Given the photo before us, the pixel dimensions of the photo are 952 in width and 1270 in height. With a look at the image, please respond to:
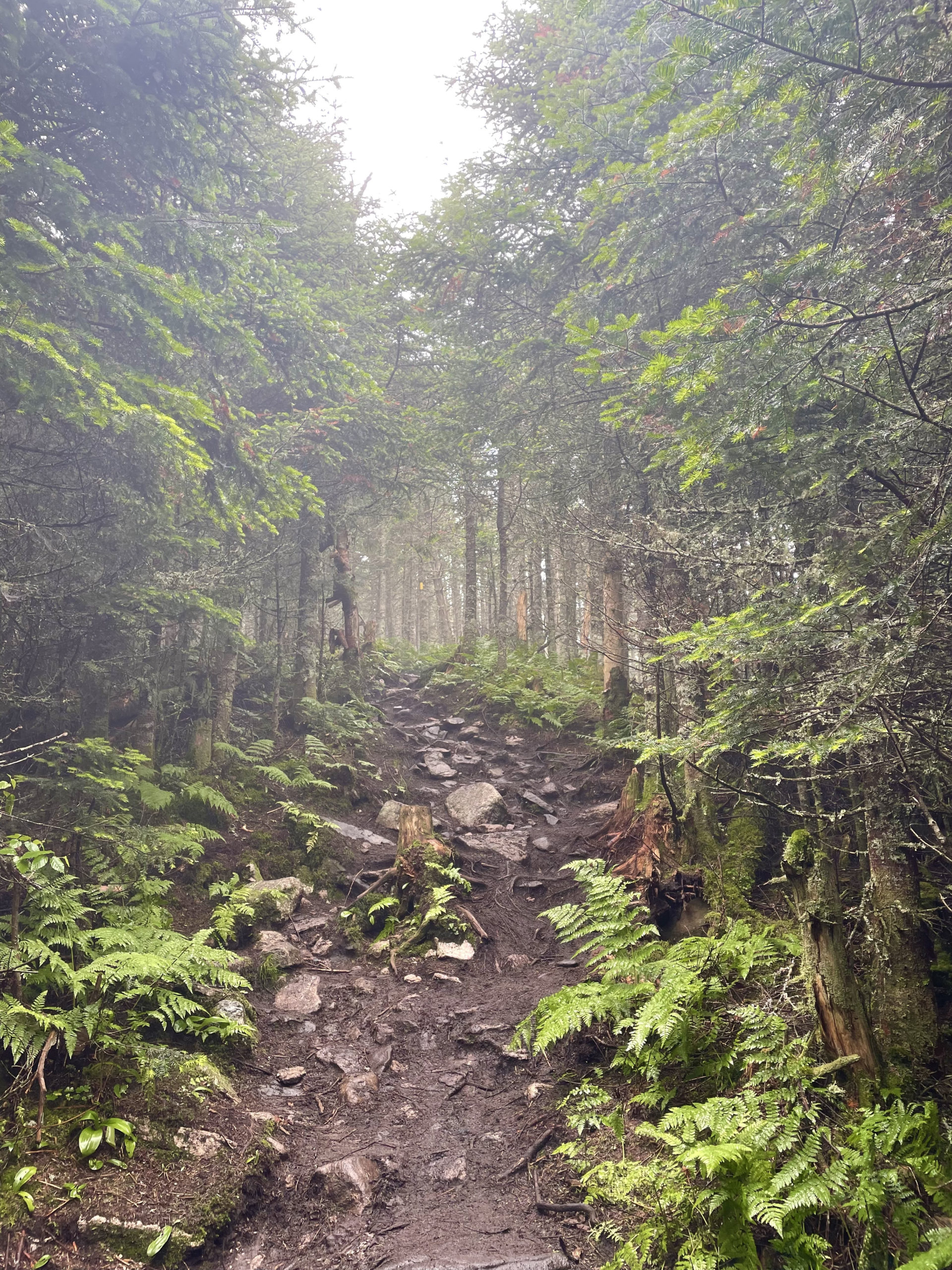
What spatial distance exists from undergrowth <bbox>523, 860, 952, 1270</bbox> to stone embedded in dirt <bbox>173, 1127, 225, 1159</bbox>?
220 centimetres

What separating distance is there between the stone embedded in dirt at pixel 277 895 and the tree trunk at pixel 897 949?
6349mm

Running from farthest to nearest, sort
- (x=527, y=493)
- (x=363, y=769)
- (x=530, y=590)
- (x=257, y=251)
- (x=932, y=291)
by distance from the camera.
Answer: (x=530, y=590) < (x=527, y=493) < (x=363, y=769) < (x=257, y=251) < (x=932, y=291)

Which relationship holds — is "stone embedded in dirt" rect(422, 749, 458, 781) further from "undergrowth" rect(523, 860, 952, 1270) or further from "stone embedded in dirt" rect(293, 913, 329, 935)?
"undergrowth" rect(523, 860, 952, 1270)

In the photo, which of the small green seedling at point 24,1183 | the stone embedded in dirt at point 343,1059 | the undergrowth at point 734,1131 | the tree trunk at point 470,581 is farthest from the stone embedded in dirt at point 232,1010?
the tree trunk at point 470,581

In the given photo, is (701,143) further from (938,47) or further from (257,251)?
(257,251)

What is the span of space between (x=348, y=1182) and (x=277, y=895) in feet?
13.6

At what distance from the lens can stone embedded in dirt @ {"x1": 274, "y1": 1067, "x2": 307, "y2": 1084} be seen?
5348 millimetres

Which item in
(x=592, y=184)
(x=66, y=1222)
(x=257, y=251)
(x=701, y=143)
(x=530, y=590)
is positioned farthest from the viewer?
(x=530, y=590)

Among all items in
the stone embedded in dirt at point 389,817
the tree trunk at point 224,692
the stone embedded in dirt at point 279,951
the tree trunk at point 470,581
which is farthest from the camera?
the tree trunk at point 470,581

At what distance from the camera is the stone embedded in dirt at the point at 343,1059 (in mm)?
5609

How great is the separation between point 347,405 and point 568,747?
29.0ft

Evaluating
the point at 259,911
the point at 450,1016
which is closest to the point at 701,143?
the point at 450,1016

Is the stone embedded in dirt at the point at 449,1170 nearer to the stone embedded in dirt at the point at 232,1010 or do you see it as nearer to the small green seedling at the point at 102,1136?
the small green seedling at the point at 102,1136

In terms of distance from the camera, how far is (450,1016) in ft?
20.7
